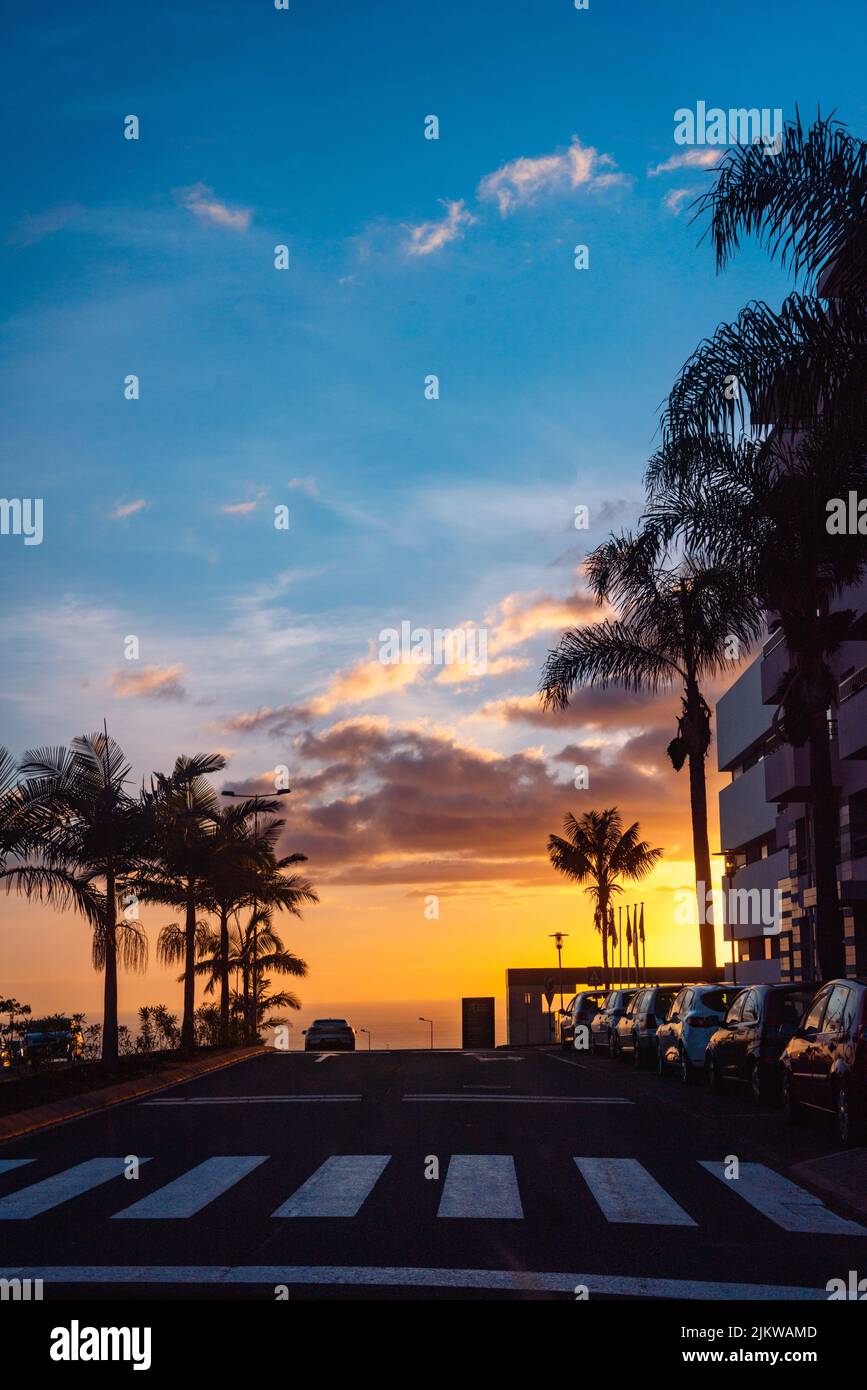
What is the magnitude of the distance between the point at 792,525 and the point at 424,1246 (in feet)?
58.0

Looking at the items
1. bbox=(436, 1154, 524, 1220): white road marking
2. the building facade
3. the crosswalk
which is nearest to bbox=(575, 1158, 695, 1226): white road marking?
the crosswalk

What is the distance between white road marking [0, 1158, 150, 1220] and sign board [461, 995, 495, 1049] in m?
50.1

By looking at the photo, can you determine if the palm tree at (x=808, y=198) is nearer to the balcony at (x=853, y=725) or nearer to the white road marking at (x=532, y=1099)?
the white road marking at (x=532, y=1099)

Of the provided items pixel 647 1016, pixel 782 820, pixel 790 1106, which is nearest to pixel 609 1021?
pixel 647 1016

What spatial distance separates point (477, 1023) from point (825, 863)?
4076 centimetres

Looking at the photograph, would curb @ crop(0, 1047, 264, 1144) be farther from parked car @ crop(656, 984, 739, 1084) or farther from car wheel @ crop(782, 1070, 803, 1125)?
parked car @ crop(656, 984, 739, 1084)

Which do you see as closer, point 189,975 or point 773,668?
point 189,975

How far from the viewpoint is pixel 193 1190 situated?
11.7m

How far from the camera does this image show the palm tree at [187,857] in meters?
34.6

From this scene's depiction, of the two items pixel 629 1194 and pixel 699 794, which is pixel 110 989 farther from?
pixel 629 1194

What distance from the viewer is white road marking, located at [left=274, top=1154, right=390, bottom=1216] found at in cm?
1061
